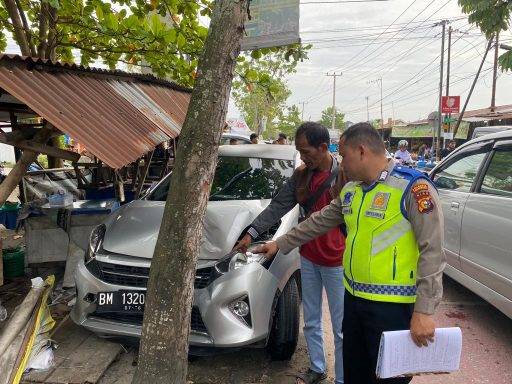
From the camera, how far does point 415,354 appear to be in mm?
1706

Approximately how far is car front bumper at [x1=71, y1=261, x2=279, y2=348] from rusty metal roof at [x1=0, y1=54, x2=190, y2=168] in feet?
3.71

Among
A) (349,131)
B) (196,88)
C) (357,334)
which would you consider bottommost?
(357,334)

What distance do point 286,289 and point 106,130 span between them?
80.2 inches

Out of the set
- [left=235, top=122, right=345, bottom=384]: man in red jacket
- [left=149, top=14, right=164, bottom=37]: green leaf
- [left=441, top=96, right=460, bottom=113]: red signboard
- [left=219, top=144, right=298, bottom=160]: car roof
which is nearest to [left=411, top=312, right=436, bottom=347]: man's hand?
[left=235, top=122, right=345, bottom=384]: man in red jacket

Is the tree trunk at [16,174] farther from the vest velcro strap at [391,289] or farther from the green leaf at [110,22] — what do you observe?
the vest velcro strap at [391,289]

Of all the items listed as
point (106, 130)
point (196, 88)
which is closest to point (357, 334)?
point (196, 88)

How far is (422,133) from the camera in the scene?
31297mm

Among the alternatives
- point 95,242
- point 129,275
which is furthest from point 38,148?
point 129,275

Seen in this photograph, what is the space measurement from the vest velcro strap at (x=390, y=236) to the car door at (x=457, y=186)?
2.44m

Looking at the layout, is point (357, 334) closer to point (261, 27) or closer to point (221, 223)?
point (221, 223)

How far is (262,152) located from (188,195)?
103 inches

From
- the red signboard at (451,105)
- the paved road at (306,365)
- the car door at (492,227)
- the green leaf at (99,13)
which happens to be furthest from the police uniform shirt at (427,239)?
the red signboard at (451,105)

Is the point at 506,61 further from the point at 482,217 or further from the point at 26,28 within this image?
the point at 26,28

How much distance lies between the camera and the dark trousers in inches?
71.7
